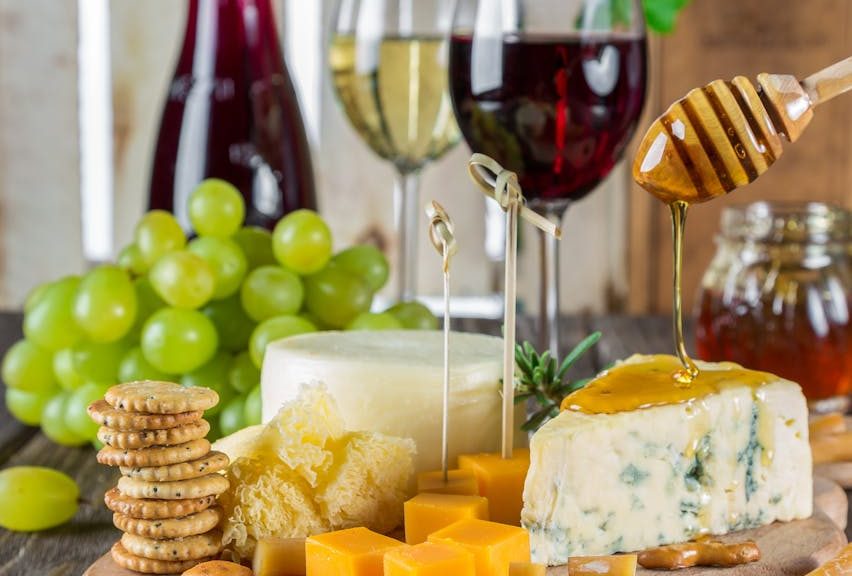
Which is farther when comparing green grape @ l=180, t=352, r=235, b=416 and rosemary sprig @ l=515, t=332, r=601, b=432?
green grape @ l=180, t=352, r=235, b=416

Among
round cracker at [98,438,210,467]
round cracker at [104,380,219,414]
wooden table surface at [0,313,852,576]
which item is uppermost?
round cracker at [104,380,219,414]

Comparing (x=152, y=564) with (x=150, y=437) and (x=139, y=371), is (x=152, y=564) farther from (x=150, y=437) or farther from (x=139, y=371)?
(x=139, y=371)

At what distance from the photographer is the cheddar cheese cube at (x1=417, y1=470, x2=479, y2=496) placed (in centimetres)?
75

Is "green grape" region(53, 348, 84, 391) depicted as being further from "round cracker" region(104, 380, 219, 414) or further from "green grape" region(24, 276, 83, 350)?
"round cracker" region(104, 380, 219, 414)

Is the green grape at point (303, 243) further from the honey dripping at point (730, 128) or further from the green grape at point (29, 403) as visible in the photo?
the honey dripping at point (730, 128)

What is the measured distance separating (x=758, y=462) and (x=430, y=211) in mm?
259

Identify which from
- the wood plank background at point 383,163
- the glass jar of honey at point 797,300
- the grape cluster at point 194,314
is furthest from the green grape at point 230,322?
the wood plank background at point 383,163

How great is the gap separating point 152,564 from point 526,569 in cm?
21

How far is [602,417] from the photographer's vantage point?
74cm

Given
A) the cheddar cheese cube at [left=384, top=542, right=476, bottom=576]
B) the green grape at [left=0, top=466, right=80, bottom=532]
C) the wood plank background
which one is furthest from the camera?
the wood plank background

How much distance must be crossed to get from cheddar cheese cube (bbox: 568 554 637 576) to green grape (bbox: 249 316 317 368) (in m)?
0.37

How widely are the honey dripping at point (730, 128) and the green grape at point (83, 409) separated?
509mm

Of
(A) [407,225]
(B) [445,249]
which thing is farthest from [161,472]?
(A) [407,225]

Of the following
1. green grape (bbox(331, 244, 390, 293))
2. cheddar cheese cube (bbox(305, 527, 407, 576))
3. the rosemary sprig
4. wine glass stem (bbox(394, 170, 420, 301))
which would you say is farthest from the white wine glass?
cheddar cheese cube (bbox(305, 527, 407, 576))
